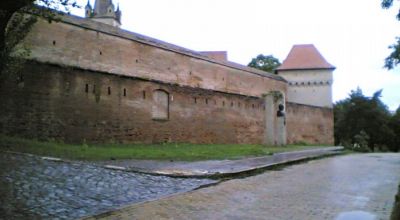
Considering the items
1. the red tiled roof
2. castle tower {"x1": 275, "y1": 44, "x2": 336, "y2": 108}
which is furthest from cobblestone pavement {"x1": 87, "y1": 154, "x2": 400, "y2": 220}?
the red tiled roof

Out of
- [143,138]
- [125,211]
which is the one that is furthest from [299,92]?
[125,211]

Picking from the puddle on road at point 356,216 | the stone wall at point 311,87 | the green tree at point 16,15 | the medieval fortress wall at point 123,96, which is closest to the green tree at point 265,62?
the stone wall at point 311,87

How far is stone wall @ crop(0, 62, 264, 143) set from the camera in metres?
18.5

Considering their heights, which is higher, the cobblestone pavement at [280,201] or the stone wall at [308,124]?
the stone wall at [308,124]

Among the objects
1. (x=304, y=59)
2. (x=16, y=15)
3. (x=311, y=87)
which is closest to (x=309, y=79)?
(x=311, y=87)

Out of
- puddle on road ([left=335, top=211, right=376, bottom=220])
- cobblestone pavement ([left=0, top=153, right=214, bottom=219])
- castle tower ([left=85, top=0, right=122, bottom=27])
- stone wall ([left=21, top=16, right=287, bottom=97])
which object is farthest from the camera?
castle tower ([left=85, top=0, right=122, bottom=27])

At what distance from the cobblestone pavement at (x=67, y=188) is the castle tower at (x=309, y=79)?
157 feet

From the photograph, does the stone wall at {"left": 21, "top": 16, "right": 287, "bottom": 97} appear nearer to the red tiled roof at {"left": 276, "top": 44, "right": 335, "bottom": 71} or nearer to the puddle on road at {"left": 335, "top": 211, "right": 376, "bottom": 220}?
the red tiled roof at {"left": 276, "top": 44, "right": 335, "bottom": 71}

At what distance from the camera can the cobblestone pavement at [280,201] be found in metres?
7.48

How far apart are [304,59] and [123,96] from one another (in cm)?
4159

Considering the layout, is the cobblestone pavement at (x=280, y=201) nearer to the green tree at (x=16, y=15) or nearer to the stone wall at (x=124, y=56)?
the green tree at (x=16, y=15)

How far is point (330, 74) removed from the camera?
58.3 meters

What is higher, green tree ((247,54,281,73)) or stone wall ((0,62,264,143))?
green tree ((247,54,281,73))

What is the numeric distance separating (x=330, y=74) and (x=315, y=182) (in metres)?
49.0
